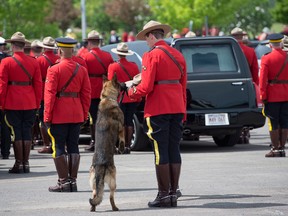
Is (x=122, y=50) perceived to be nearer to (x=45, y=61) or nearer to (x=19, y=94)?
(x=45, y=61)

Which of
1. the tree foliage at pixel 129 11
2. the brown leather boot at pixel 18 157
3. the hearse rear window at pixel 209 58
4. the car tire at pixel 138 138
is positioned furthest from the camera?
the tree foliage at pixel 129 11

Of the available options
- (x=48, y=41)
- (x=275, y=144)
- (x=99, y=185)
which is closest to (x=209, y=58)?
(x=275, y=144)

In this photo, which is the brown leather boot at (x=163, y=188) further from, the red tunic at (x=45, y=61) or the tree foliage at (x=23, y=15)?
the tree foliage at (x=23, y=15)

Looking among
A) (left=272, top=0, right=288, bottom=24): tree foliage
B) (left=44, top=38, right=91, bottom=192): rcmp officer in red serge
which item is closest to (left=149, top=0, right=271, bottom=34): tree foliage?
(left=272, top=0, right=288, bottom=24): tree foliage

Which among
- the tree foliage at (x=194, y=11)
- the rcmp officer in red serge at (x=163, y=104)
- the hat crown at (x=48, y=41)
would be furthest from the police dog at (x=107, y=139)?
the tree foliage at (x=194, y=11)

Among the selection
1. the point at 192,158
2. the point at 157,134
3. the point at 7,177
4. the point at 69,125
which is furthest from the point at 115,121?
the point at 192,158

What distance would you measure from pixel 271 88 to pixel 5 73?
4472mm

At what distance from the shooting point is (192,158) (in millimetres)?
17812

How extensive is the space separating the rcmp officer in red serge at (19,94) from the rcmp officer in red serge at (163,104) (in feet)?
13.5

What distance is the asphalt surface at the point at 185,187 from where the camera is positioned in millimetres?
11836

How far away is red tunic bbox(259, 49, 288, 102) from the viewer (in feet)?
57.2

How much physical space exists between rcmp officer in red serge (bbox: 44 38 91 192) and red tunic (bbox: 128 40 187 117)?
1.74m

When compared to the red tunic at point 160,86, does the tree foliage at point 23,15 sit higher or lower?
lower

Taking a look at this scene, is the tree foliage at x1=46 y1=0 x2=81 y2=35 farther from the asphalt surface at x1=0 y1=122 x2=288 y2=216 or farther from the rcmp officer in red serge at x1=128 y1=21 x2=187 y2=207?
the rcmp officer in red serge at x1=128 y1=21 x2=187 y2=207
